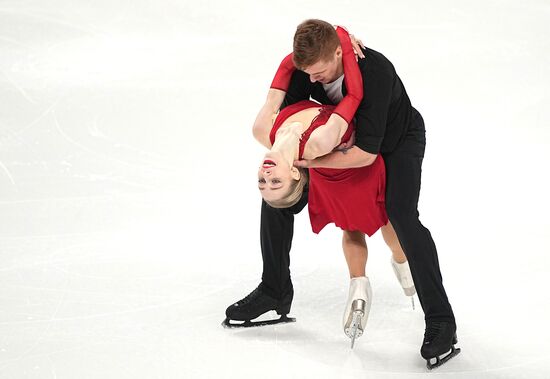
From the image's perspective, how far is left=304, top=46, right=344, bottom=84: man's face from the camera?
11.8 ft

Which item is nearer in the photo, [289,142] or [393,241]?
[289,142]

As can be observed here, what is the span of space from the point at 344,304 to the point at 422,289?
25.1 inches

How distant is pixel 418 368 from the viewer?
3859 mm

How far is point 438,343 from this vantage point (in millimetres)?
3838

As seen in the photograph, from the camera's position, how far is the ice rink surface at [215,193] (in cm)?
404

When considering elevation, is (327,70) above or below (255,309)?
above

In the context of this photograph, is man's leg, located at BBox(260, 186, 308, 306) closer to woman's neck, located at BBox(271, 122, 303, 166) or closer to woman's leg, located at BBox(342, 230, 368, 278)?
woman's leg, located at BBox(342, 230, 368, 278)

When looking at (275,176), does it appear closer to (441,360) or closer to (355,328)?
(355,328)

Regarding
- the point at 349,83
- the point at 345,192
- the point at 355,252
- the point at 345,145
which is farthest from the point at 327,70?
the point at 355,252

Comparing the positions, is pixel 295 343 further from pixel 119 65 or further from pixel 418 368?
pixel 119 65

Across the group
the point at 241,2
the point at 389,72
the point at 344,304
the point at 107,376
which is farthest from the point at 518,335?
the point at 241,2

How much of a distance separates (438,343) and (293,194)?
33.0 inches

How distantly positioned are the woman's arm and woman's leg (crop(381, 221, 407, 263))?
0.80 meters

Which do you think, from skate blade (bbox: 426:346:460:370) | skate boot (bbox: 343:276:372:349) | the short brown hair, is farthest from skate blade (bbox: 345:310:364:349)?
the short brown hair
